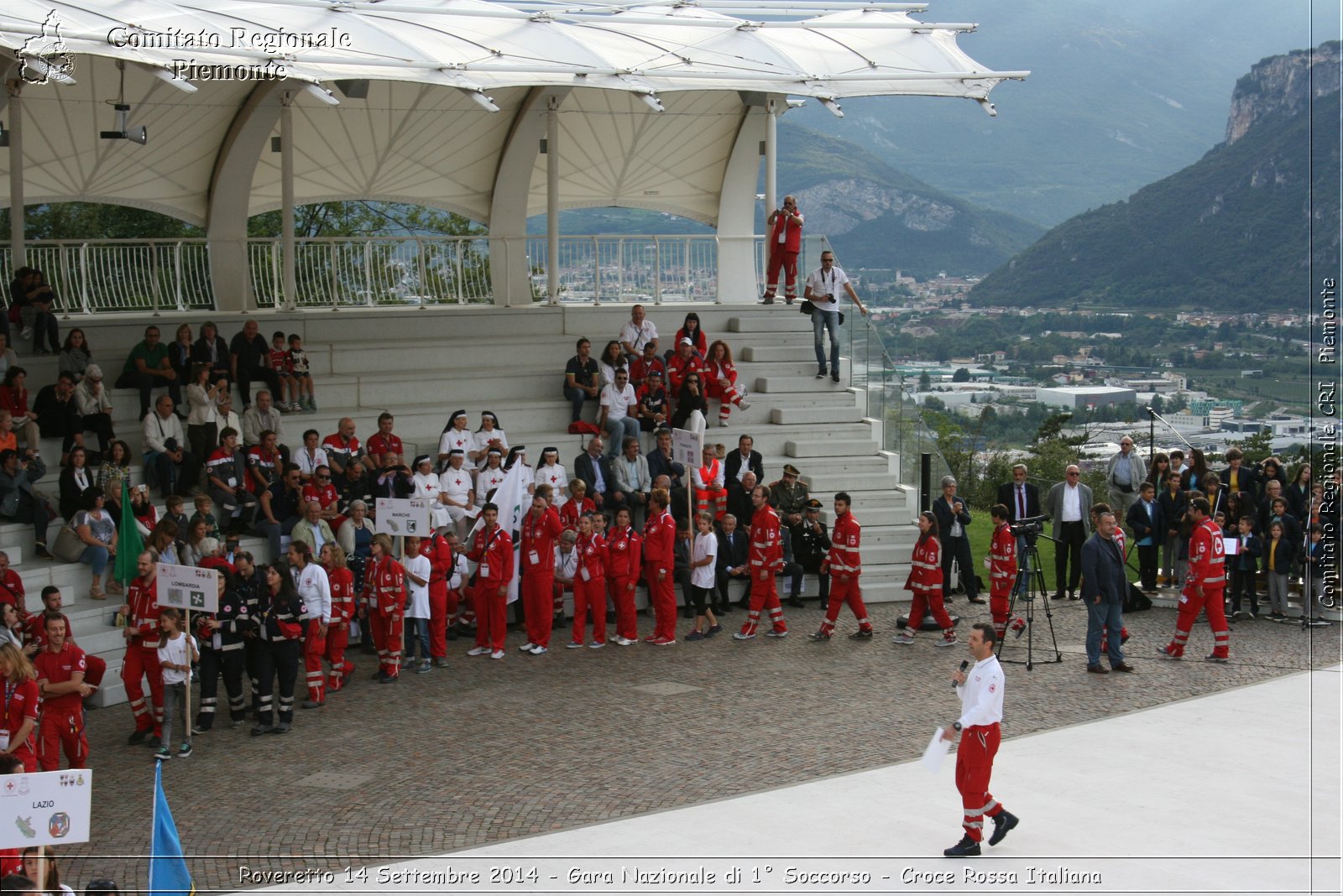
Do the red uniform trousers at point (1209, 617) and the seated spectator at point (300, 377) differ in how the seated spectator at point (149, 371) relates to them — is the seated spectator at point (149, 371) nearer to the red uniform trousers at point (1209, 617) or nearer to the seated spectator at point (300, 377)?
the seated spectator at point (300, 377)

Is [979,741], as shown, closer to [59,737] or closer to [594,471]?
[59,737]

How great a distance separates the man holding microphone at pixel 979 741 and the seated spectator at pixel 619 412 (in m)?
9.84

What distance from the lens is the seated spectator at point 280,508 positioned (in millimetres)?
15781

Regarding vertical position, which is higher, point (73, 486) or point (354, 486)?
point (73, 486)

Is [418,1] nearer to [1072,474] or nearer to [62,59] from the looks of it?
[62,59]

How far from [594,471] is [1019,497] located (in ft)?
17.6

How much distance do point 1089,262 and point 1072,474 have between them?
2113 inches

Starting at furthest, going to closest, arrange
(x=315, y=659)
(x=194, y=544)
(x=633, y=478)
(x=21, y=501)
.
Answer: (x=633, y=478) < (x=21, y=501) < (x=194, y=544) < (x=315, y=659)

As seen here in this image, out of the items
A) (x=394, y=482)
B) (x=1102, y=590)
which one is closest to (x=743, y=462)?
(x=394, y=482)

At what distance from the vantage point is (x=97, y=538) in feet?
48.0

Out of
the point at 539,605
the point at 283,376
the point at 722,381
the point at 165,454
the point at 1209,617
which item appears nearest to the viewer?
the point at 1209,617

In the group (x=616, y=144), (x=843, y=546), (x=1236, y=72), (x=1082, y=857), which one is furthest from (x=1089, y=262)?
(x=1236, y=72)

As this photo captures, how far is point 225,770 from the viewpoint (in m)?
11.6

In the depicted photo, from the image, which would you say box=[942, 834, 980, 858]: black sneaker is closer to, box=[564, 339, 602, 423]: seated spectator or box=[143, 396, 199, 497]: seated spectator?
box=[143, 396, 199, 497]: seated spectator
